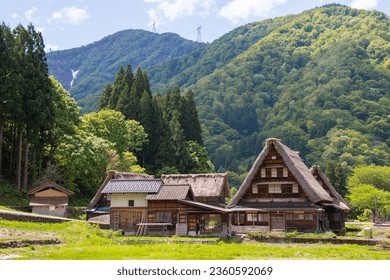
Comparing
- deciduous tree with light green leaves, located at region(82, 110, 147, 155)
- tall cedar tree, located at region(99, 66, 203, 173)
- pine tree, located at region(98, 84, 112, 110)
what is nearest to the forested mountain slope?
tall cedar tree, located at region(99, 66, 203, 173)

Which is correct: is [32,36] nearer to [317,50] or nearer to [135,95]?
[135,95]

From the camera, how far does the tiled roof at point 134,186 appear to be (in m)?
38.0

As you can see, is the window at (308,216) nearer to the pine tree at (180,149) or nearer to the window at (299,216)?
the window at (299,216)

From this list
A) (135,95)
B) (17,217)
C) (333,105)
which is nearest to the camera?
(17,217)

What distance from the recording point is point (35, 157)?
49750mm

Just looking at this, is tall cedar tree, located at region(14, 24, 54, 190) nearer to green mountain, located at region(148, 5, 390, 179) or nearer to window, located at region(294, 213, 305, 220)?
window, located at region(294, 213, 305, 220)

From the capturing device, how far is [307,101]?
15038cm

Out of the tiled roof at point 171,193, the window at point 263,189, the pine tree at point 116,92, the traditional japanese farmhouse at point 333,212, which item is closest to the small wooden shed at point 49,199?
the tiled roof at point 171,193

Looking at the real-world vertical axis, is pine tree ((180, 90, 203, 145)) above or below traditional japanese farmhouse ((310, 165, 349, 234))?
above

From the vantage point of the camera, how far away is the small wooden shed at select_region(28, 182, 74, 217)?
41.2 meters
